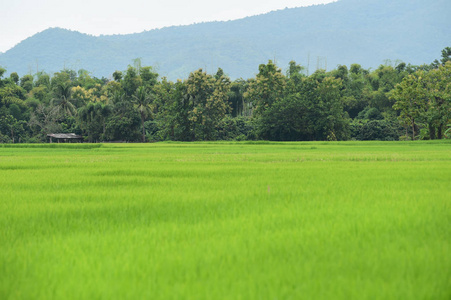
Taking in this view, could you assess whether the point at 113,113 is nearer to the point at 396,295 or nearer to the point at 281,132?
the point at 281,132

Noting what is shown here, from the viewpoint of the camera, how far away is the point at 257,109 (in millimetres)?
60312

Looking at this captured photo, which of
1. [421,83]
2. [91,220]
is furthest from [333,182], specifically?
[421,83]

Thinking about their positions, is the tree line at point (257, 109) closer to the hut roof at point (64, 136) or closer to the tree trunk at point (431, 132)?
the tree trunk at point (431, 132)

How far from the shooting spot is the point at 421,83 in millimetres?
49719

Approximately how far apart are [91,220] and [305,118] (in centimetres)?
5027

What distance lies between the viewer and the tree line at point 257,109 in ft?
166

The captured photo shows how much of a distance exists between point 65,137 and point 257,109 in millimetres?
31745

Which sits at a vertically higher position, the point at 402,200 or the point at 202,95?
the point at 202,95

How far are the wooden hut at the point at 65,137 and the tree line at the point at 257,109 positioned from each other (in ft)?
4.59

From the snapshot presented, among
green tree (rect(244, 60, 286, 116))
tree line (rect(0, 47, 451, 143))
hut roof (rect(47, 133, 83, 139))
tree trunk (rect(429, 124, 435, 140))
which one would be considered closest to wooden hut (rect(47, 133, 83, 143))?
hut roof (rect(47, 133, 83, 139))

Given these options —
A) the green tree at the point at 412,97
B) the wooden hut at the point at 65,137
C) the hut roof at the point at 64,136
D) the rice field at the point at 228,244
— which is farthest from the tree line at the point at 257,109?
the rice field at the point at 228,244

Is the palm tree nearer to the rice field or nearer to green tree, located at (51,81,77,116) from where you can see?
green tree, located at (51,81,77,116)

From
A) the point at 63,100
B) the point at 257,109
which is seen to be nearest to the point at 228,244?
the point at 257,109

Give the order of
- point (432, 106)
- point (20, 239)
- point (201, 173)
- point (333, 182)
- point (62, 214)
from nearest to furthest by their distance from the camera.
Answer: point (20, 239) < point (62, 214) < point (333, 182) < point (201, 173) < point (432, 106)
